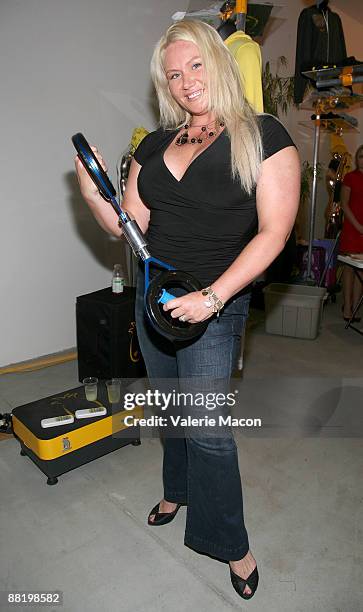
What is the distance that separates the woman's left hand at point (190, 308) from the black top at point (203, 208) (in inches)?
5.4

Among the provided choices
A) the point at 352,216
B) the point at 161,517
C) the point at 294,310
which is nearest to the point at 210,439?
the point at 161,517

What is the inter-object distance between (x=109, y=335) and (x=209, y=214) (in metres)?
1.45

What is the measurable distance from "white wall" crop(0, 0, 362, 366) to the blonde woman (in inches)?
65.4

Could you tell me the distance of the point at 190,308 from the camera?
1.14 m

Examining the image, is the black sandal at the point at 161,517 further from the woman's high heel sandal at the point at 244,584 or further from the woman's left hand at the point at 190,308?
the woman's left hand at the point at 190,308

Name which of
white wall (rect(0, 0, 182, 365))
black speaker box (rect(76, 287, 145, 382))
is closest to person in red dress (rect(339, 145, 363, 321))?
white wall (rect(0, 0, 182, 365))

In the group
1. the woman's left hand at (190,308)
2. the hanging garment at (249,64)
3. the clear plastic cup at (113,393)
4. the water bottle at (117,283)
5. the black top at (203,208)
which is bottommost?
the clear plastic cup at (113,393)

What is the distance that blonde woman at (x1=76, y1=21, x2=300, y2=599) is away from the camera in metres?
1.16

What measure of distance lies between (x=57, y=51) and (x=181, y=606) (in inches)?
113

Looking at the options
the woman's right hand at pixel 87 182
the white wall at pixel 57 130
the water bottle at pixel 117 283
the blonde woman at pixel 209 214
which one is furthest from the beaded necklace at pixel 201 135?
the white wall at pixel 57 130

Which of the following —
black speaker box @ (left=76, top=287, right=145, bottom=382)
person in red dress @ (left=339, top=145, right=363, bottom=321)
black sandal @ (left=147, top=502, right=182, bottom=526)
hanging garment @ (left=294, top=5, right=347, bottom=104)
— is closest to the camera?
black sandal @ (left=147, top=502, right=182, bottom=526)

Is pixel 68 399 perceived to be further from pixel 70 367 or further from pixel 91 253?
pixel 91 253

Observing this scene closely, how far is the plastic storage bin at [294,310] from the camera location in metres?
3.47

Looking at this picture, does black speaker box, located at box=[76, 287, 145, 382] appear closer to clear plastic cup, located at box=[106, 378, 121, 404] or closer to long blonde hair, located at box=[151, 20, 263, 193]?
clear plastic cup, located at box=[106, 378, 121, 404]
